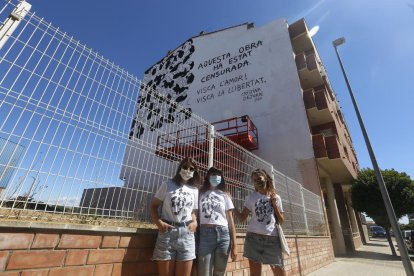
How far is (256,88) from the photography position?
14164 millimetres

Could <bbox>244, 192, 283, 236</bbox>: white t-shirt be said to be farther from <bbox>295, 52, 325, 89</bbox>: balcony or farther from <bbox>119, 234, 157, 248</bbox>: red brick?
<bbox>295, 52, 325, 89</bbox>: balcony

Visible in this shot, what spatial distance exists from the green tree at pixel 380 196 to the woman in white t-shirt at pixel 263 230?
1343 cm

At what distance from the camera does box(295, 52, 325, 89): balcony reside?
44.0ft

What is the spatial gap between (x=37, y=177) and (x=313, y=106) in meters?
12.3

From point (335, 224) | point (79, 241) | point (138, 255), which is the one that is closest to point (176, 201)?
point (138, 255)

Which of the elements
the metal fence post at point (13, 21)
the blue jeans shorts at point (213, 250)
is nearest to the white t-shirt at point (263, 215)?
the blue jeans shorts at point (213, 250)

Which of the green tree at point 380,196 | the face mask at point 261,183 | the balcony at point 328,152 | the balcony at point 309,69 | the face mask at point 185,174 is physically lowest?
the face mask at point 185,174

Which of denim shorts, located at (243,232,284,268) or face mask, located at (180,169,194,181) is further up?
face mask, located at (180,169,194,181)

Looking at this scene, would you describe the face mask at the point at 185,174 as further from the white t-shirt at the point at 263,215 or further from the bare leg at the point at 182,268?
the white t-shirt at the point at 263,215

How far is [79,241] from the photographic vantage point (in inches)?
76.2

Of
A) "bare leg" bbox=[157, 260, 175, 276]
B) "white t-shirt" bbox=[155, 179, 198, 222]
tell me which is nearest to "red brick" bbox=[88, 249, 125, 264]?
"bare leg" bbox=[157, 260, 175, 276]

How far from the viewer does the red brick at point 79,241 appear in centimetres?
184

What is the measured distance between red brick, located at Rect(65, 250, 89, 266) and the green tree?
15513 millimetres

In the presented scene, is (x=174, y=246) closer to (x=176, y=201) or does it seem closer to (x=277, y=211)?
(x=176, y=201)
